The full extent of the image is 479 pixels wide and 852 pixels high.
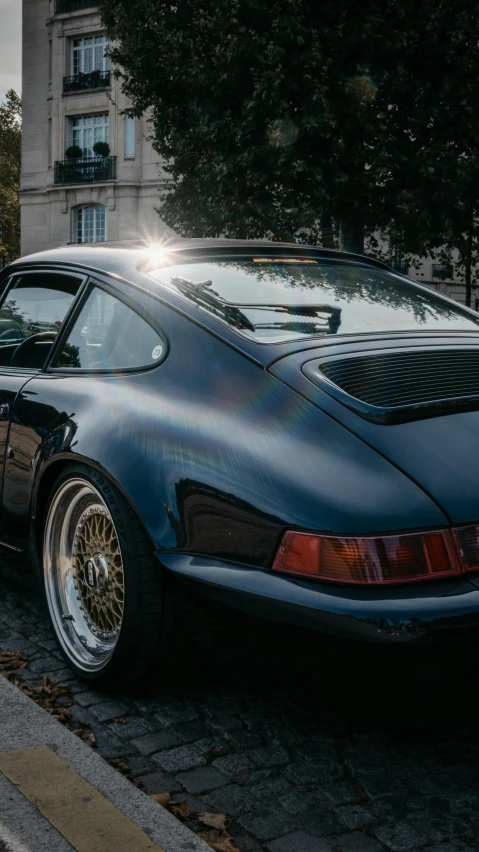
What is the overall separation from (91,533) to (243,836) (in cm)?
126

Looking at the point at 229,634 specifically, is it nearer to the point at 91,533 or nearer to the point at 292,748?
the point at 292,748

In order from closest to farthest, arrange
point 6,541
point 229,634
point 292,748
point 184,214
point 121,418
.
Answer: point 229,634, point 292,748, point 121,418, point 6,541, point 184,214

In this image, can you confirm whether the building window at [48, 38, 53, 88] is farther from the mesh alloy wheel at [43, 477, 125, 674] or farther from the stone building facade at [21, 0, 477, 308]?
the mesh alloy wheel at [43, 477, 125, 674]

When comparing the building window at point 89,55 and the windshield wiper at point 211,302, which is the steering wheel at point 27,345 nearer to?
the windshield wiper at point 211,302

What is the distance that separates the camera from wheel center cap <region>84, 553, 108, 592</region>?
3221 mm

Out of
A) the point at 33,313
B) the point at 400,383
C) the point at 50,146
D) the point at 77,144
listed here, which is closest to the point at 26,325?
the point at 33,313

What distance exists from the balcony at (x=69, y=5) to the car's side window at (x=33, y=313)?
44.7m

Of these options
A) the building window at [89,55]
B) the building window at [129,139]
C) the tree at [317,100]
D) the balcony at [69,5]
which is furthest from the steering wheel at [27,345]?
the balcony at [69,5]

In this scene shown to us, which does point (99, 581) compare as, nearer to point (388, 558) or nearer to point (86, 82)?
point (388, 558)

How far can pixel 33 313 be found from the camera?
440cm

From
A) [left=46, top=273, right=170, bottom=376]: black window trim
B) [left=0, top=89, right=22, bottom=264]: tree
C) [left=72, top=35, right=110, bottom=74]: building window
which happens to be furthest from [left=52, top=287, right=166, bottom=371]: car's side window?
[left=0, top=89, right=22, bottom=264]: tree

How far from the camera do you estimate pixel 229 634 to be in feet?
8.67

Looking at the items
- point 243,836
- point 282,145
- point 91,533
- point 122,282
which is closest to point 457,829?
point 243,836

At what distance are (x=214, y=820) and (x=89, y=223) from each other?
44.6 meters
